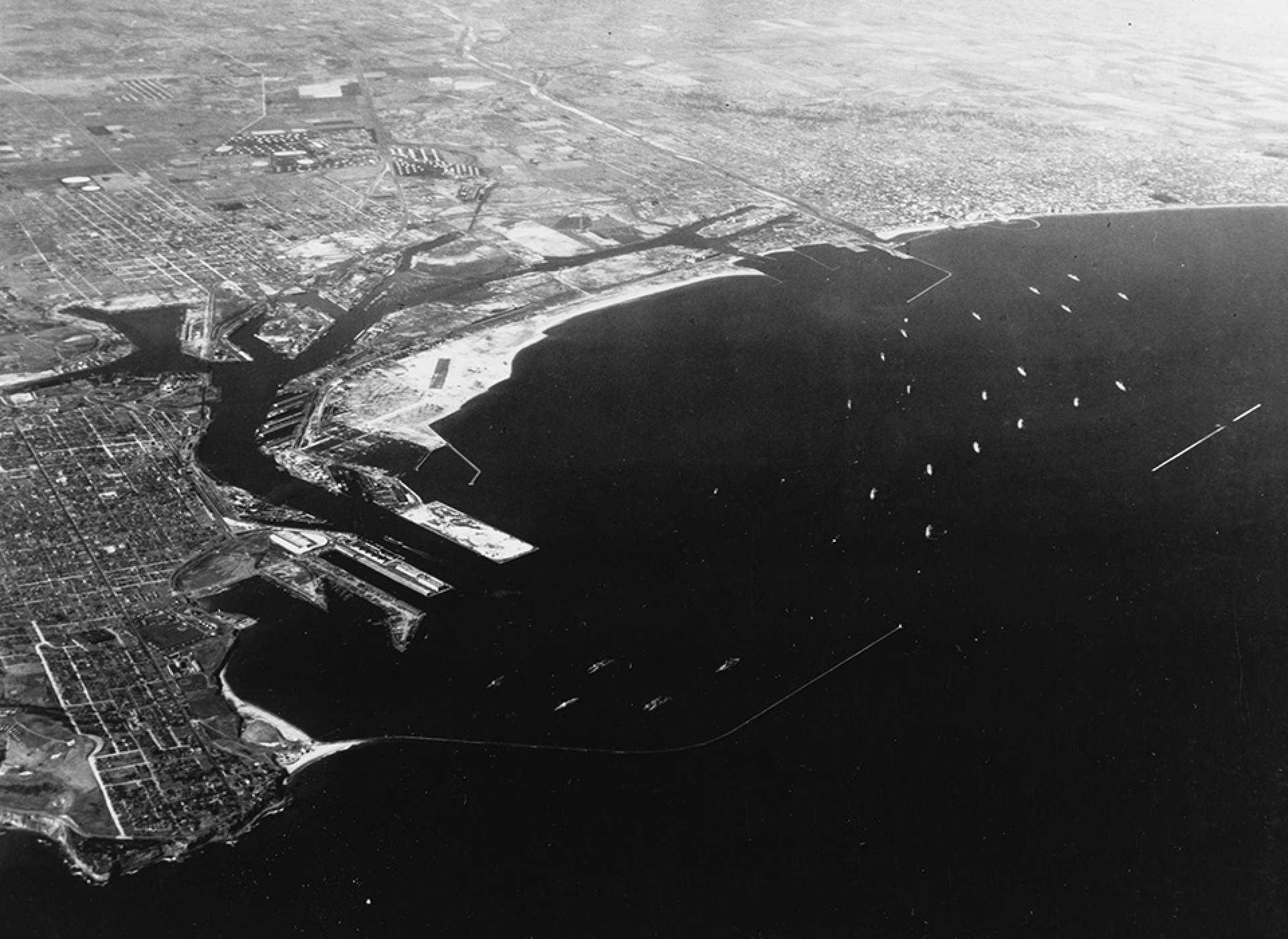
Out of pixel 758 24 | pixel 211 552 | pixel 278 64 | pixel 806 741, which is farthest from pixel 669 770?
pixel 758 24

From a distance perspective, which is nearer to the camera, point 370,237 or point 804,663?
point 804,663

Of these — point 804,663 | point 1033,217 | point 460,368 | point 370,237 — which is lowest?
point 804,663

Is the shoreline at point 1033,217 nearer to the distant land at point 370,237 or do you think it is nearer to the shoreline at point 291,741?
the distant land at point 370,237

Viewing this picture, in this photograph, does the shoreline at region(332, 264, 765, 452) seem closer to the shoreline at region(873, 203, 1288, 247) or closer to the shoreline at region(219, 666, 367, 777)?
the shoreline at region(873, 203, 1288, 247)

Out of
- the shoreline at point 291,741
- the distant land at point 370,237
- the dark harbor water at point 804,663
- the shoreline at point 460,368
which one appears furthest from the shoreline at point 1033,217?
the shoreline at point 291,741

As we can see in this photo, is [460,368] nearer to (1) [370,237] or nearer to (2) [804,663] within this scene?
(1) [370,237]


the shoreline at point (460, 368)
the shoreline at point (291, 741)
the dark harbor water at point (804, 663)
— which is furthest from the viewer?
the shoreline at point (460, 368)

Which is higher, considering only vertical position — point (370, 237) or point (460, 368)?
point (370, 237)

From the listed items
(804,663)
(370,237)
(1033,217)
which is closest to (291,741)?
(804,663)

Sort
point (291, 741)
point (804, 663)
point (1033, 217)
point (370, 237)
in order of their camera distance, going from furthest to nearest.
Result: point (1033, 217) < point (370, 237) < point (804, 663) < point (291, 741)
